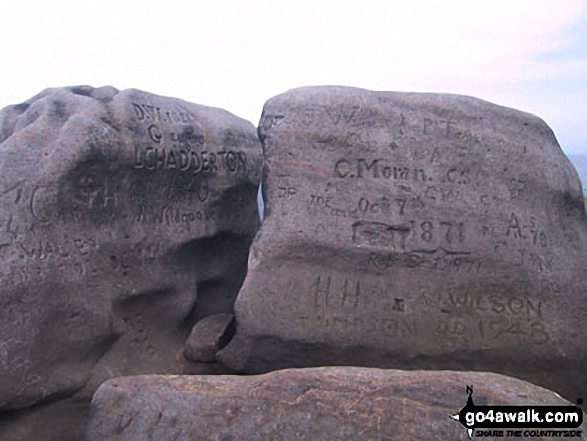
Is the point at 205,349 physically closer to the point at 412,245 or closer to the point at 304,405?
the point at 304,405

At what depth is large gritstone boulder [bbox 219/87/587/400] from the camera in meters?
3.53

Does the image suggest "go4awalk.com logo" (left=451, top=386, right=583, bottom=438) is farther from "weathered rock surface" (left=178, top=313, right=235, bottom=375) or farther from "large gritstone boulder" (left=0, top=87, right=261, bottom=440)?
"large gritstone boulder" (left=0, top=87, right=261, bottom=440)

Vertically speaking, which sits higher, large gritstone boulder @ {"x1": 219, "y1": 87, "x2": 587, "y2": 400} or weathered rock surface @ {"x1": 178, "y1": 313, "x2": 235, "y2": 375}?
large gritstone boulder @ {"x1": 219, "y1": 87, "x2": 587, "y2": 400}

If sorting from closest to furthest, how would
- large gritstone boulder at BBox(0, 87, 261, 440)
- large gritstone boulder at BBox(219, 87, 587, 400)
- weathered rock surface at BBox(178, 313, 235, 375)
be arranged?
large gritstone boulder at BBox(0, 87, 261, 440), large gritstone boulder at BBox(219, 87, 587, 400), weathered rock surface at BBox(178, 313, 235, 375)

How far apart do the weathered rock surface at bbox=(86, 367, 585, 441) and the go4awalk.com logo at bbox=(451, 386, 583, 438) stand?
35 mm

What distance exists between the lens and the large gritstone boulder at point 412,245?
353 cm

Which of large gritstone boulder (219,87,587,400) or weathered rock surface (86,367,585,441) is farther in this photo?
large gritstone boulder (219,87,587,400)

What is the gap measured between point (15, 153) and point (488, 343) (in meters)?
3.13

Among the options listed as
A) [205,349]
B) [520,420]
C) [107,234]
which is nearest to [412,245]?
[520,420]

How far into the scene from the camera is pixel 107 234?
3799 mm

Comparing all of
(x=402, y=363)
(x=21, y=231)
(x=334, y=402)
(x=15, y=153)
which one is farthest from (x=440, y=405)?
(x=15, y=153)

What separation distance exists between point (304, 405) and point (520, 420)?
93 cm

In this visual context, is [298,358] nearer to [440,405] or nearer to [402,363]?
[402,363]

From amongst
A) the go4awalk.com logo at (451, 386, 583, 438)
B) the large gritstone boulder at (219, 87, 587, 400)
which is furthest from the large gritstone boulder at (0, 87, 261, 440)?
the go4awalk.com logo at (451, 386, 583, 438)
